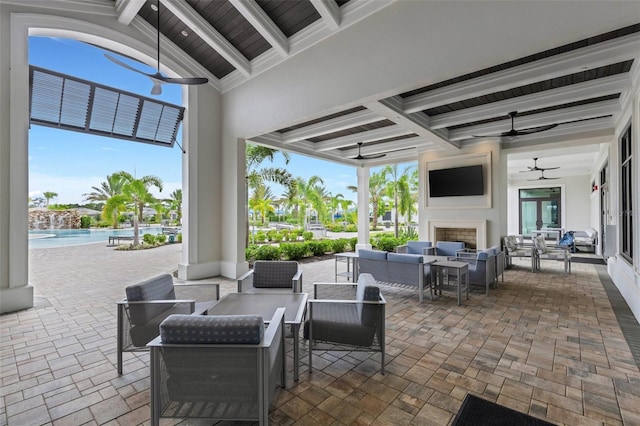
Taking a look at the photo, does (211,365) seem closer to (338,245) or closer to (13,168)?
(13,168)

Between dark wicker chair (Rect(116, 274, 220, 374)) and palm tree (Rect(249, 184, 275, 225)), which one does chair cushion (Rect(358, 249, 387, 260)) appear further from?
palm tree (Rect(249, 184, 275, 225))

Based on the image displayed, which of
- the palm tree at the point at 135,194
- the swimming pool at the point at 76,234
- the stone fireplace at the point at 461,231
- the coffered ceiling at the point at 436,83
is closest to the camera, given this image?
the coffered ceiling at the point at 436,83

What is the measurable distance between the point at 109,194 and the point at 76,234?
350 cm

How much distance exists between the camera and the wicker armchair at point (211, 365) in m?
1.77

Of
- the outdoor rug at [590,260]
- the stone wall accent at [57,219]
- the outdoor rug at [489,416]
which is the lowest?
the outdoor rug at [590,260]

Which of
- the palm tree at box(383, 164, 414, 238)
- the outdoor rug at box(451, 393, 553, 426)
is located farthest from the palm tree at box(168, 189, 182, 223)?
the outdoor rug at box(451, 393, 553, 426)

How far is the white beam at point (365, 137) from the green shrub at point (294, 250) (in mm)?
3253

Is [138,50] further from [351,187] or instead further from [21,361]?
[351,187]

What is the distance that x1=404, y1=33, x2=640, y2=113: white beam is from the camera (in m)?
3.69

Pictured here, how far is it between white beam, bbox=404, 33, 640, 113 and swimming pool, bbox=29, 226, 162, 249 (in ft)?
61.6

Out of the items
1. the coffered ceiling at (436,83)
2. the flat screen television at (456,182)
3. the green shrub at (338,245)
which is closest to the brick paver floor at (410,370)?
the coffered ceiling at (436,83)

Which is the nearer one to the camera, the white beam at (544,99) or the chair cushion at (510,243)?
the white beam at (544,99)

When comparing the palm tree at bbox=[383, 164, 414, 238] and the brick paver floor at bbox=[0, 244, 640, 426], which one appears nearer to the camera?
the brick paver floor at bbox=[0, 244, 640, 426]

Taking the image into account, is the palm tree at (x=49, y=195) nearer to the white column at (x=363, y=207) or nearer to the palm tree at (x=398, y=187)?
the white column at (x=363, y=207)
